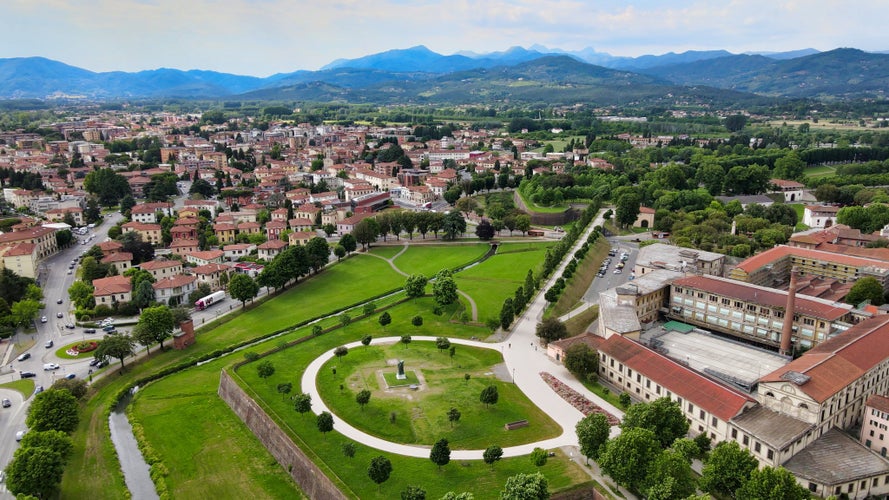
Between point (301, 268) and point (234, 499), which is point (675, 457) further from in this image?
point (301, 268)

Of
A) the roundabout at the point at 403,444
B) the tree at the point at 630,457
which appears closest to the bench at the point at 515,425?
the roundabout at the point at 403,444

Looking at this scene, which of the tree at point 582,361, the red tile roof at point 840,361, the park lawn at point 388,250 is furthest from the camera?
the park lawn at point 388,250

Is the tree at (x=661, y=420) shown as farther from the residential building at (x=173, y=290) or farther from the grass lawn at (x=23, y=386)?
the residential building at (x=173, y=290)

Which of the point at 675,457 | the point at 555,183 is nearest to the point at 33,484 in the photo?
the point at 675,457

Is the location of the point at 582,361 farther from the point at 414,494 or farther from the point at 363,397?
the point at 414,494

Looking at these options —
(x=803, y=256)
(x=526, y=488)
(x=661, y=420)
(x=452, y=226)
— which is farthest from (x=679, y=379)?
(x=452, y=226)

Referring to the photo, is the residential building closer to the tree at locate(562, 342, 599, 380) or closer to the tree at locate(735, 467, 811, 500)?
the tree at locate(562, 342, 599, 380)

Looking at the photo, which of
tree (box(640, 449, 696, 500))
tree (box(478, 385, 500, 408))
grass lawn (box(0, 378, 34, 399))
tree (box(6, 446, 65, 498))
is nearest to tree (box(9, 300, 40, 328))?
grass lawn (box(0, 378, 34, 399))
